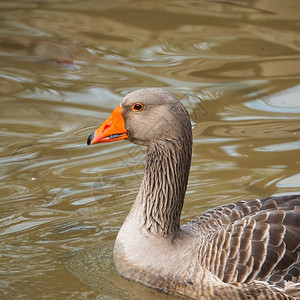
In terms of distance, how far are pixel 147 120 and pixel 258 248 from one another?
5.34ft

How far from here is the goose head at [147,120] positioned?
725 cm

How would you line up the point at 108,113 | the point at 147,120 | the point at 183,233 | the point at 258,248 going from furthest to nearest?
the point at 108,113 → the point at 183,233 → the point at 147,120 → the point at 258,248

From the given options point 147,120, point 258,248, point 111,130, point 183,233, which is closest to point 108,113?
point 111,130

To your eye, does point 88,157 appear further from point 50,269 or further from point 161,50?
point 161,50

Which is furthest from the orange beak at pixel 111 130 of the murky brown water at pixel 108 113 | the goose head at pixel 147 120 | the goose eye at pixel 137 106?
the murky brown water at pixel 108 113

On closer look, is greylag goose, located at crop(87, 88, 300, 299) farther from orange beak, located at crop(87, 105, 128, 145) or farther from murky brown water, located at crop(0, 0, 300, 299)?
murky brown water, located at crop(0, 0, 300, 299)

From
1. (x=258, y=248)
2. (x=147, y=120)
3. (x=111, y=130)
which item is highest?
(x=147, y=120)

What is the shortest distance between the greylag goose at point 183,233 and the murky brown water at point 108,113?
34 cm

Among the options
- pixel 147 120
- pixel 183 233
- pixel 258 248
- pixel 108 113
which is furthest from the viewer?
pixel 108 113

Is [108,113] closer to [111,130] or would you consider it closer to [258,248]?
[111,130]

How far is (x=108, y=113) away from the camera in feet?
38.5

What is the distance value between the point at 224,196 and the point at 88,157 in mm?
2162

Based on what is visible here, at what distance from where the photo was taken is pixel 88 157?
1038 centimetres

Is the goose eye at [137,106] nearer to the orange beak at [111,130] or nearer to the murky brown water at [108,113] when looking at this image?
the orange beak at [111,130]
